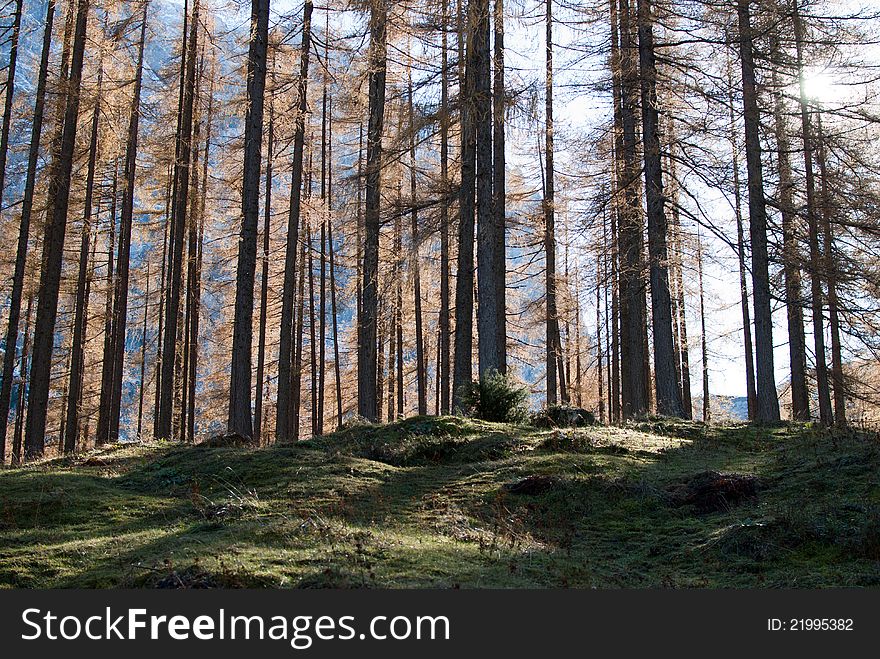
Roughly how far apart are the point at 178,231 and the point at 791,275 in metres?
16.0

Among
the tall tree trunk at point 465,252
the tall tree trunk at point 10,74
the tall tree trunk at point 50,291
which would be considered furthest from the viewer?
the tall tree trunk at point 10,74

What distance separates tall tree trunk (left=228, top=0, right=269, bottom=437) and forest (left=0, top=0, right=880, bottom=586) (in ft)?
0.21

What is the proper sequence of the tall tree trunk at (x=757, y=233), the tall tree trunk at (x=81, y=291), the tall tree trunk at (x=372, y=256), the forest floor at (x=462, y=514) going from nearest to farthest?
the forest floor at (x=462, y=514)
the tall tree trunk at (x=757, y=233)
the tall tree trunk at (x=372, y=256)
the tall tree trunk at (x=81, y=291)

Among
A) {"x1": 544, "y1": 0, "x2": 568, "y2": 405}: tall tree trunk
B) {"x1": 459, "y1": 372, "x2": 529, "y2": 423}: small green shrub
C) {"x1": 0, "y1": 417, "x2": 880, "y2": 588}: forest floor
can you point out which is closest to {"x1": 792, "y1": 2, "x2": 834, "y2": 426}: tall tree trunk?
{"x1": 0, "y1": 417, "x2": 880, "y2": 588}: forest floor

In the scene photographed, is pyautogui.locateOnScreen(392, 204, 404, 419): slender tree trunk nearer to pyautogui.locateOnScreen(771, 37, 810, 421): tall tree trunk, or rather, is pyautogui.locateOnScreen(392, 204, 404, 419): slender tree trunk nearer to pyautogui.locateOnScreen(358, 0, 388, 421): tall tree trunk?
pyautogui.locateOnScreen(358, 0, 388, 421): tall tree trunk

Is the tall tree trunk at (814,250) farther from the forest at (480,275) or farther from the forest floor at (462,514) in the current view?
the forest floor at (462,514)

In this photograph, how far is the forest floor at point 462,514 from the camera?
505cm

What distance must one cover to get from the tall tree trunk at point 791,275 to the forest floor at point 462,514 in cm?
594

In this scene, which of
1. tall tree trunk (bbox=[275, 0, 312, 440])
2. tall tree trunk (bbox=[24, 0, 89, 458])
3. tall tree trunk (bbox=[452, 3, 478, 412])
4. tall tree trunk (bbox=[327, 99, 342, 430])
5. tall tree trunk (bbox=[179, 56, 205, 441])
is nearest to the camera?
tall tree trunk (bbox=[452, 3, 478, 412])

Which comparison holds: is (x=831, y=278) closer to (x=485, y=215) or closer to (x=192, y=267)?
(x=485, y=215)

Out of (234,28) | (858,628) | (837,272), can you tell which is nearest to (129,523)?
A: (858,628)

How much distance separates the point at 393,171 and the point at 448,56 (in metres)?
2.84

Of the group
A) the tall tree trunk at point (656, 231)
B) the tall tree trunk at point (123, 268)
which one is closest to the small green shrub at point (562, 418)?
the tall tree trunk at point (656, 231)

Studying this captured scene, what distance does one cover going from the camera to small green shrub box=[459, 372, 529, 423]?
40.6 ft
